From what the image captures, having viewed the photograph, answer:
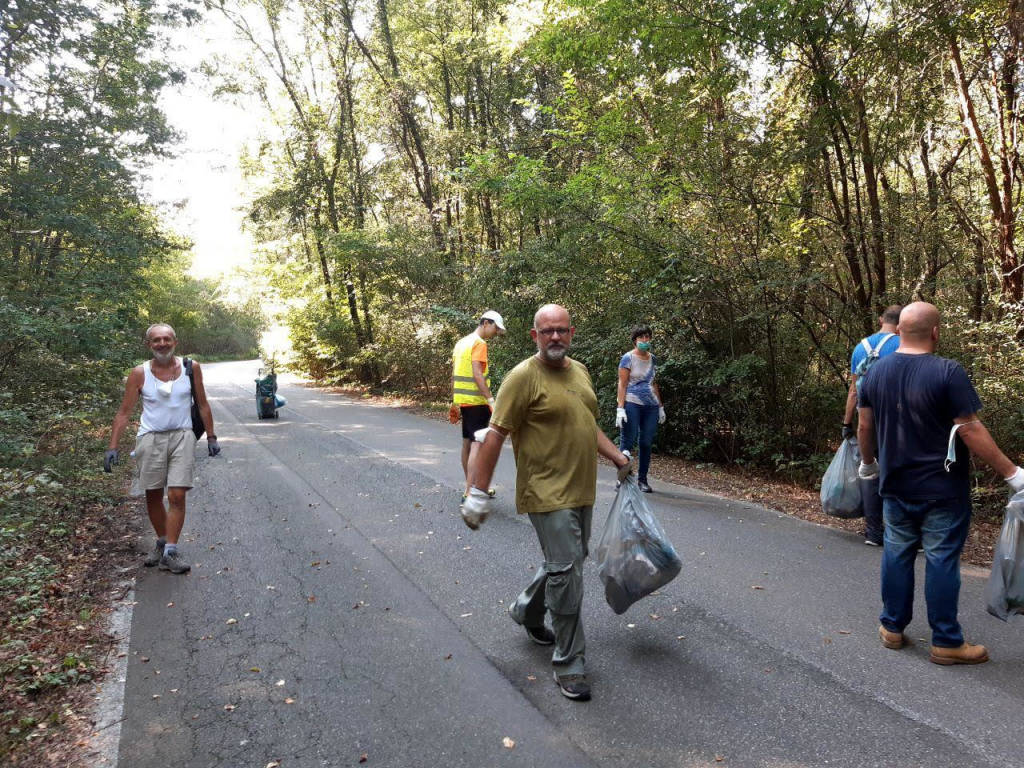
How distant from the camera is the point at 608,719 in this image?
318 centimetres

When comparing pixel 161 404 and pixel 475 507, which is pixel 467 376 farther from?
pixel 475 507

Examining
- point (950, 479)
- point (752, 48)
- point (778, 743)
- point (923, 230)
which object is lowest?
point (778, 743)

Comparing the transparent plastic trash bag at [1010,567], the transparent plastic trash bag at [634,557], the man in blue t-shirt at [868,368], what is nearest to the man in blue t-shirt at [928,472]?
the transparent plastic trash bag at [1010,567]

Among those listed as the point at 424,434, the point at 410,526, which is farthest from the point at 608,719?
the point at 424,434

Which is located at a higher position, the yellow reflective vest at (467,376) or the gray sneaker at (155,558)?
the yellow reflective vest at (467,376)

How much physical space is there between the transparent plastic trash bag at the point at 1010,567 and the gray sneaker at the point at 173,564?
552 cm

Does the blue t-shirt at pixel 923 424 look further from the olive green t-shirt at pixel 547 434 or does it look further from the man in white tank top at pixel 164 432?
the man in white tank top at pixel 164 432

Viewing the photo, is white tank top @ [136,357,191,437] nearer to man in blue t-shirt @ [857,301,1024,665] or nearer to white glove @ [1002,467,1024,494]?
man in blue t-shirt @ [857,301,1024,665]

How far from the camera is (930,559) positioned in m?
3.69

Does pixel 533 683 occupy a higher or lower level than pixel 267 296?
lower

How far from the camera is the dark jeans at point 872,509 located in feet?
17.8

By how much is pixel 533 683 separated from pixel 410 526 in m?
3.16

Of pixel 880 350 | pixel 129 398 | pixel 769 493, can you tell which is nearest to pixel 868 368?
pixel 880 350

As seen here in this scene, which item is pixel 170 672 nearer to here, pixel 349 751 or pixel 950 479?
pixel 349 751
